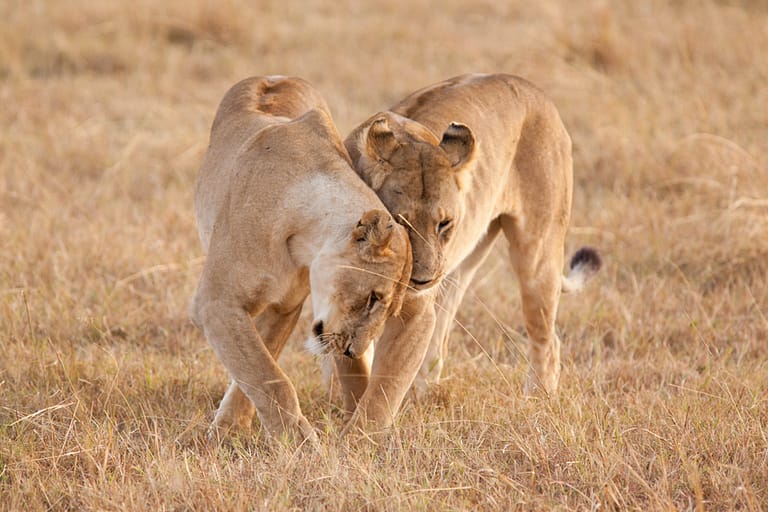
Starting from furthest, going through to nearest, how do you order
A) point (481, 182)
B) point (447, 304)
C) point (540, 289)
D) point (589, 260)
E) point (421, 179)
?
point (589, 260)
point (447, 304)
point (540, 289)
point (481, 182)
point (421, 179)

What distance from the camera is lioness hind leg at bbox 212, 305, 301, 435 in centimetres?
388

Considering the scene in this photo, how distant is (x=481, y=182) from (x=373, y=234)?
41.4 inches

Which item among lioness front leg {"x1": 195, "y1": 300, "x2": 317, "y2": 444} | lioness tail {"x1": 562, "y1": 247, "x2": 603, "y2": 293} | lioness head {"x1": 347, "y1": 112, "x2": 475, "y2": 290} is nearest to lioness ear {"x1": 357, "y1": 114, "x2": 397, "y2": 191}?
lioness head {"x1": 347, "y1": 112, "x2": 475, "y2": 290}

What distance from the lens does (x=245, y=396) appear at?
3885 millimetres

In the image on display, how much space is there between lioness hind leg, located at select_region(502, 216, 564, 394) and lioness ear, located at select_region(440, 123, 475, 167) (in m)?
0.89

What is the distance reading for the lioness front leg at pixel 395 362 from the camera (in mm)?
3779

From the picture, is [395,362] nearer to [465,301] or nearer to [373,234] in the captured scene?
[373,234]

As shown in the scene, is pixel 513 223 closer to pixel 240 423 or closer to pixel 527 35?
pixel 240 423

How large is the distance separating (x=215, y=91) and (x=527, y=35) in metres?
2.94

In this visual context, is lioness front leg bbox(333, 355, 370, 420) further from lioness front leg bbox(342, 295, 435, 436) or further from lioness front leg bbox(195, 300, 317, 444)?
lioness front leg bbox(195, 300, 317, 444)

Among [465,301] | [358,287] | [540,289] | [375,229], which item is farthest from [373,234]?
[465,301]

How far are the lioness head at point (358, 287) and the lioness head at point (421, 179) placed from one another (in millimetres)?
148

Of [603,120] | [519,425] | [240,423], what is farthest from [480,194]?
[603,120]

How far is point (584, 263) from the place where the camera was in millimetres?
5012
